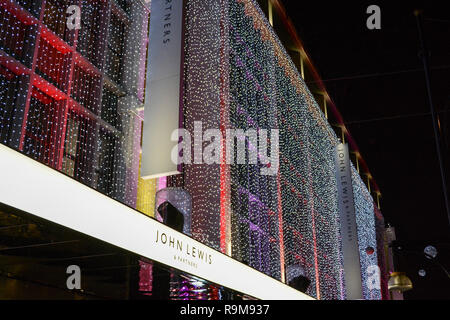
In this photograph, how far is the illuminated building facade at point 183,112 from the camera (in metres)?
4.90

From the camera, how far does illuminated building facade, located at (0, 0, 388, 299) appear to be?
193 inches

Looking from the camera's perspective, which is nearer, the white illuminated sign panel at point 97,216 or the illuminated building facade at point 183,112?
the white illuminated sign panel at point 97,216

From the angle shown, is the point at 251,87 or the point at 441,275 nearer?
the point at 251,87

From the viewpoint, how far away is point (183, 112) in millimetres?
6109

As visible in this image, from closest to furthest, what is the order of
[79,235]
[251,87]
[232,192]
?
[79,235] < [232,192] < [251,87]

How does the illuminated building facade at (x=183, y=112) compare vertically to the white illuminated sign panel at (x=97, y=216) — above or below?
above

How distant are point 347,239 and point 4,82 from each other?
334 inches

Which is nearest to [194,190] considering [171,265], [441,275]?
[171,265]

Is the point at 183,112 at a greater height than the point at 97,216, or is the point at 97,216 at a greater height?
the point at 183,112

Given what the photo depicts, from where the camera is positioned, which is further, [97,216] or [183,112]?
[183,112]

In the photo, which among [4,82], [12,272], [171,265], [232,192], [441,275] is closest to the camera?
[171,265]

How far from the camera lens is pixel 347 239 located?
36.5ft
